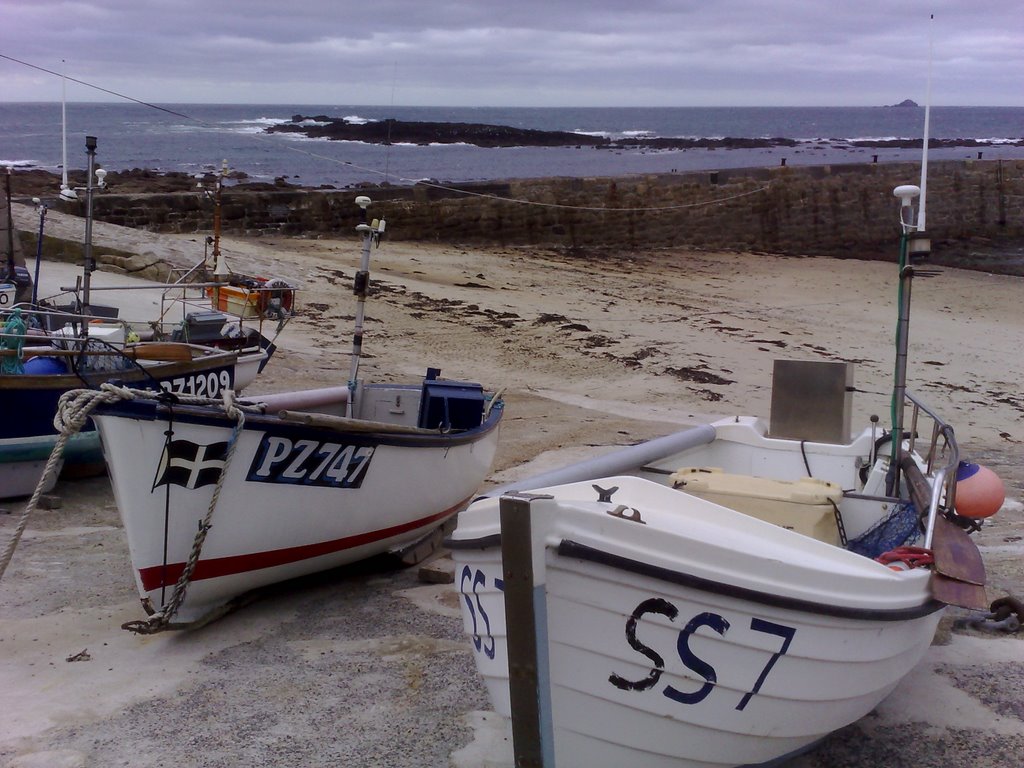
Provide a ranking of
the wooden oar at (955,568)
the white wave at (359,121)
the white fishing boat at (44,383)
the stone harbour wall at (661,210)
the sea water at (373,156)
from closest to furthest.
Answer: the wooden oar at (955,568) < the white fishing boat at (44,383) < the stone harbour wall at (661,210) < the sea water at (373,156) < the white wave at (359,121)

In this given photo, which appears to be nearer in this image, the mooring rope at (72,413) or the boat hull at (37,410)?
the mooring rope at (72,413)

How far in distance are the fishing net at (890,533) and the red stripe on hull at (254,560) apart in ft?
A: 8.91

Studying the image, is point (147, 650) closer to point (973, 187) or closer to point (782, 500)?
point (782, 500)

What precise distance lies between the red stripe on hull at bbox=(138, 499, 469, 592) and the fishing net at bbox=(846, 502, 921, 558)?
2.72 metres

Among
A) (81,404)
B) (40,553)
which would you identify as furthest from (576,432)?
(81,404)

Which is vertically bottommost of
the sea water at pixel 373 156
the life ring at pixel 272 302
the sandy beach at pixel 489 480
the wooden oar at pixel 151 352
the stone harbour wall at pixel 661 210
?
the sandy beach at pixel 489 480

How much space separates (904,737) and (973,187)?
2753 centimetres

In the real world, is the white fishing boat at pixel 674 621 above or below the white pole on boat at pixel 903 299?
below

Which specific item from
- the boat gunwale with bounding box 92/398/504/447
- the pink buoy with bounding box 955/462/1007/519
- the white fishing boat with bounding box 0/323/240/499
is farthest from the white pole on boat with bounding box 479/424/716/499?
the white fishing boat with bounding box 0/323/240/499

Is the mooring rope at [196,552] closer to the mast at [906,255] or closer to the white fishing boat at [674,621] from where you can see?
the white fishing boat at [674,621]

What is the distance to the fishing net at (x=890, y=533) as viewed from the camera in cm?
473

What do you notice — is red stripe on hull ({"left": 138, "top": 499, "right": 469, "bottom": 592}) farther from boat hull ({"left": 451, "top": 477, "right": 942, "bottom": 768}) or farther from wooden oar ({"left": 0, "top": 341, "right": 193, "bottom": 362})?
boat hull ({"left": 451, "top": 477, "right": 942, "bottom": 768})

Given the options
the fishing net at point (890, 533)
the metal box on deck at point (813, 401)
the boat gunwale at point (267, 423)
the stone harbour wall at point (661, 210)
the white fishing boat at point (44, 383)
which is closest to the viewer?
the fishing net at point (890, 533)

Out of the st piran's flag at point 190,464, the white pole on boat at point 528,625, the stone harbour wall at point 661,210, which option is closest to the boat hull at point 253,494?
the st piran's flag at point 190,464
